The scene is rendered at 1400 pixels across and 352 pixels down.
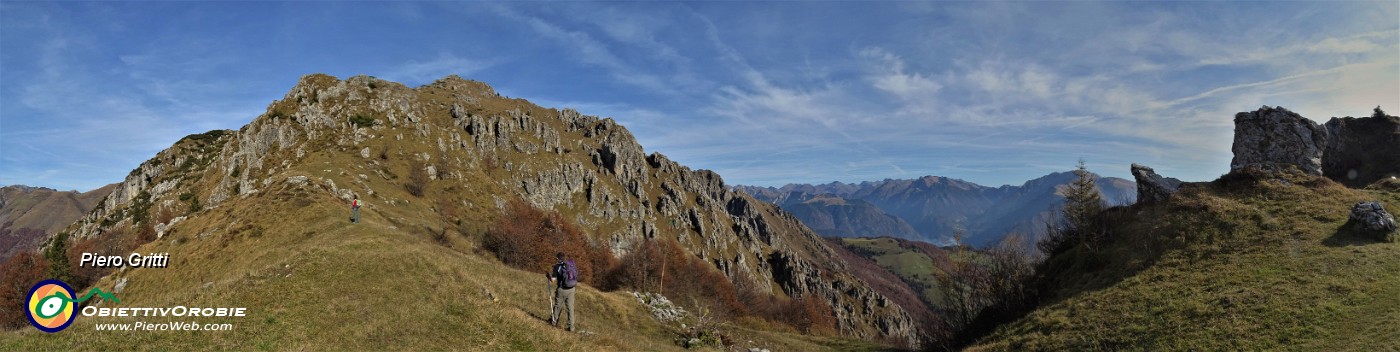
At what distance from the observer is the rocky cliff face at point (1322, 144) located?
45.2 metres

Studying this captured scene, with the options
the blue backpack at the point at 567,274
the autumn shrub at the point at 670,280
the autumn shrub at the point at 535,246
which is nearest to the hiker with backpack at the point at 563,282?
the blue backpack at the point at 567,274

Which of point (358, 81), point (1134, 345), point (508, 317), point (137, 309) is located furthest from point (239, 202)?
point (358, 81)

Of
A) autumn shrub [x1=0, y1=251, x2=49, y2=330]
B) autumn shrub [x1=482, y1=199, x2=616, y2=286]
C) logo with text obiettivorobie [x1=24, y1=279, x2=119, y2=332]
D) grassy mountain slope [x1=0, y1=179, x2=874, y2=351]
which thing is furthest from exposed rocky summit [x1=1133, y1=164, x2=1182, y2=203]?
autumn shrub [x1=0, y1=251, x2=49, y2=330]

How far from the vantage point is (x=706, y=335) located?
35.8 metres

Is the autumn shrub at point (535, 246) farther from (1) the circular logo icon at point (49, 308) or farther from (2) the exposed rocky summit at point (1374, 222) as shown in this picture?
Result: (2) the exposed rocky summit at point (1374, 222)

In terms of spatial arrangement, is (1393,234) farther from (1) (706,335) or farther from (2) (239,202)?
(2) (239,202)

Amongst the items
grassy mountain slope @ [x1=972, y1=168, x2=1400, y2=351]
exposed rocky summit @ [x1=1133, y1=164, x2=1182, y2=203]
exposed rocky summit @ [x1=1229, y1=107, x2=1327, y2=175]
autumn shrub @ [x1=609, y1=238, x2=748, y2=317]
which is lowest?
autumn shrub @ [x1=609, y1=238, x2=748, y2=317]

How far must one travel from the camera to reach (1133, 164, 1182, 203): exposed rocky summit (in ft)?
151

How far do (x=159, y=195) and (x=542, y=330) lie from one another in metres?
148

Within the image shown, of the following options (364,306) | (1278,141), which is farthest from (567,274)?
(1278,141)

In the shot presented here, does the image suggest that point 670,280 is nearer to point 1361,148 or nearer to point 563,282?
point 563,282

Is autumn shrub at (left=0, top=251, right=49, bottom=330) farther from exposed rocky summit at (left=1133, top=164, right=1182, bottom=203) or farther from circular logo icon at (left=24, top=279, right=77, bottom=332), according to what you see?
exposed rocky summit at (left=1133, top=164, right=1182, bottom=203)

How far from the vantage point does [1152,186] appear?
1870 inches

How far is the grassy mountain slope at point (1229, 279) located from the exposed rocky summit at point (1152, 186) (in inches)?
53.5
